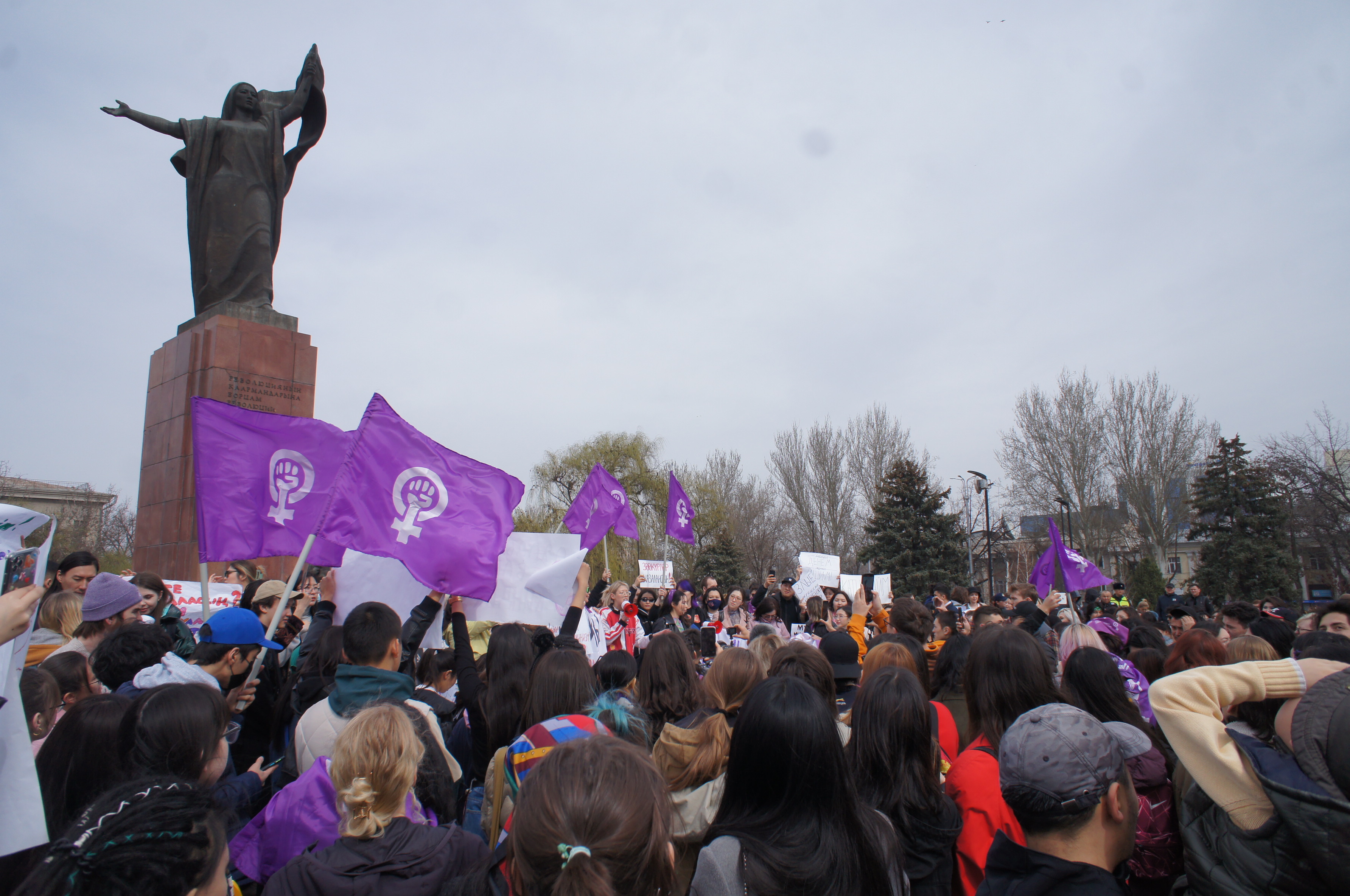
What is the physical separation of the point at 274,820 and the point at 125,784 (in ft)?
3.70

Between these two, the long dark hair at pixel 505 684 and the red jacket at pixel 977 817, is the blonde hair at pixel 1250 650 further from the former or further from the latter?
the long dark hair at pixel 505 684

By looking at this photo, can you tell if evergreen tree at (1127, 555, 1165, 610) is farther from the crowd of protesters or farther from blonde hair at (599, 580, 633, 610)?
the crowd of protesters

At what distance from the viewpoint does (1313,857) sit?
5.64ft

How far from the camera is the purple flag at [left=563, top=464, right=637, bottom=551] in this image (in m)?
10.0

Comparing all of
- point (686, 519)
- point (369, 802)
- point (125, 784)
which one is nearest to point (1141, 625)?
point (369, 802)

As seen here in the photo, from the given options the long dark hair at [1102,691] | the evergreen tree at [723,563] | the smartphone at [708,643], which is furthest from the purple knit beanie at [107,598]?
the evergreen tree at [723,563]

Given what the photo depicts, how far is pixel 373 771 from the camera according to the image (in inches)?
91.4

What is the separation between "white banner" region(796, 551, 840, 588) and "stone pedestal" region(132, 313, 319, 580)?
8880 millimetres

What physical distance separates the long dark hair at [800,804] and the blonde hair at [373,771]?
0.95m

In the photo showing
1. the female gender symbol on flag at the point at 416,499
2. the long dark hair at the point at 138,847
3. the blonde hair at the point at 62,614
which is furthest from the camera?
the female gender symbol on flag at the point at 416,499

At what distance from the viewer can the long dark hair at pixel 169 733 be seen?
2.58 metres

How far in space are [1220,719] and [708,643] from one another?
791 centimetres

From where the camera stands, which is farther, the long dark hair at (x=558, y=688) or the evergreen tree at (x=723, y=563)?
the evergreen tree at (x=723, y=563)

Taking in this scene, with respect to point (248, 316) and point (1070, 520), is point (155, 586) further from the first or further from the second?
point (1070, 520)
